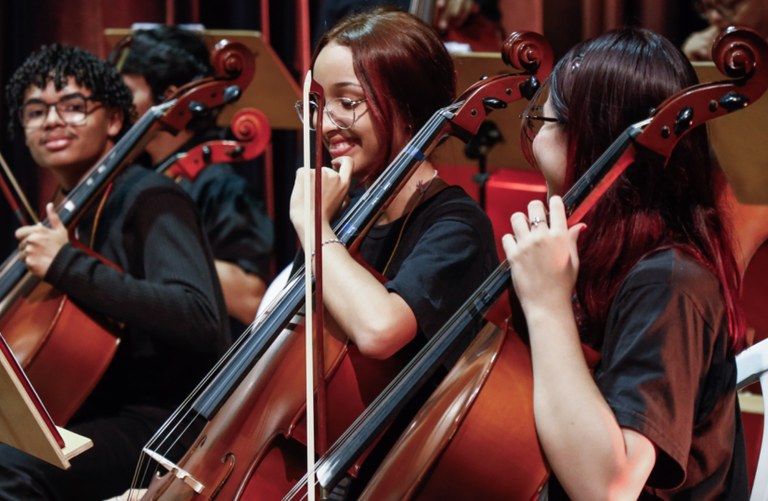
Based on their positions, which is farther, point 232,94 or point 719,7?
point 719,7

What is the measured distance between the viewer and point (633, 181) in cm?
109

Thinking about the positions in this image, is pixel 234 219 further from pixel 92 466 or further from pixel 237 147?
pixel 92 466

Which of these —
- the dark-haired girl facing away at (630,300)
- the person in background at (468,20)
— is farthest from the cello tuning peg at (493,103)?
the person in background at (468,20)

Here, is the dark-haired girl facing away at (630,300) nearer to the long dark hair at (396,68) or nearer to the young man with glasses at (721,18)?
the long dark hair at (396,68)

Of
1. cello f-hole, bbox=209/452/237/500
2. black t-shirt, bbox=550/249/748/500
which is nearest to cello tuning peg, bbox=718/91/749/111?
black t-shirt, bbox=550/249/748/500

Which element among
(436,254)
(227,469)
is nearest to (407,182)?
(436,254)

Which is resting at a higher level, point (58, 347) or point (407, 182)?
point (407, 182)

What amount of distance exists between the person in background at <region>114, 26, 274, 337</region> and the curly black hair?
0.45 m

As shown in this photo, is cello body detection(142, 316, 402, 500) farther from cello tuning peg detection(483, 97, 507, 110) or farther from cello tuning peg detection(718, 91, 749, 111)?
cello tuning peg detection(718, 91, 749, 111)

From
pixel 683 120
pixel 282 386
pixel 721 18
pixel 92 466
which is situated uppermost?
pixel 683 120

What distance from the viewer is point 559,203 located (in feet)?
3.38

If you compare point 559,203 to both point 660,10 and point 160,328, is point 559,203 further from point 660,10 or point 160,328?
point 660,10

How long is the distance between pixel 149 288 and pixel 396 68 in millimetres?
590

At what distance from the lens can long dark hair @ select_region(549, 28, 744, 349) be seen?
3.54ft
